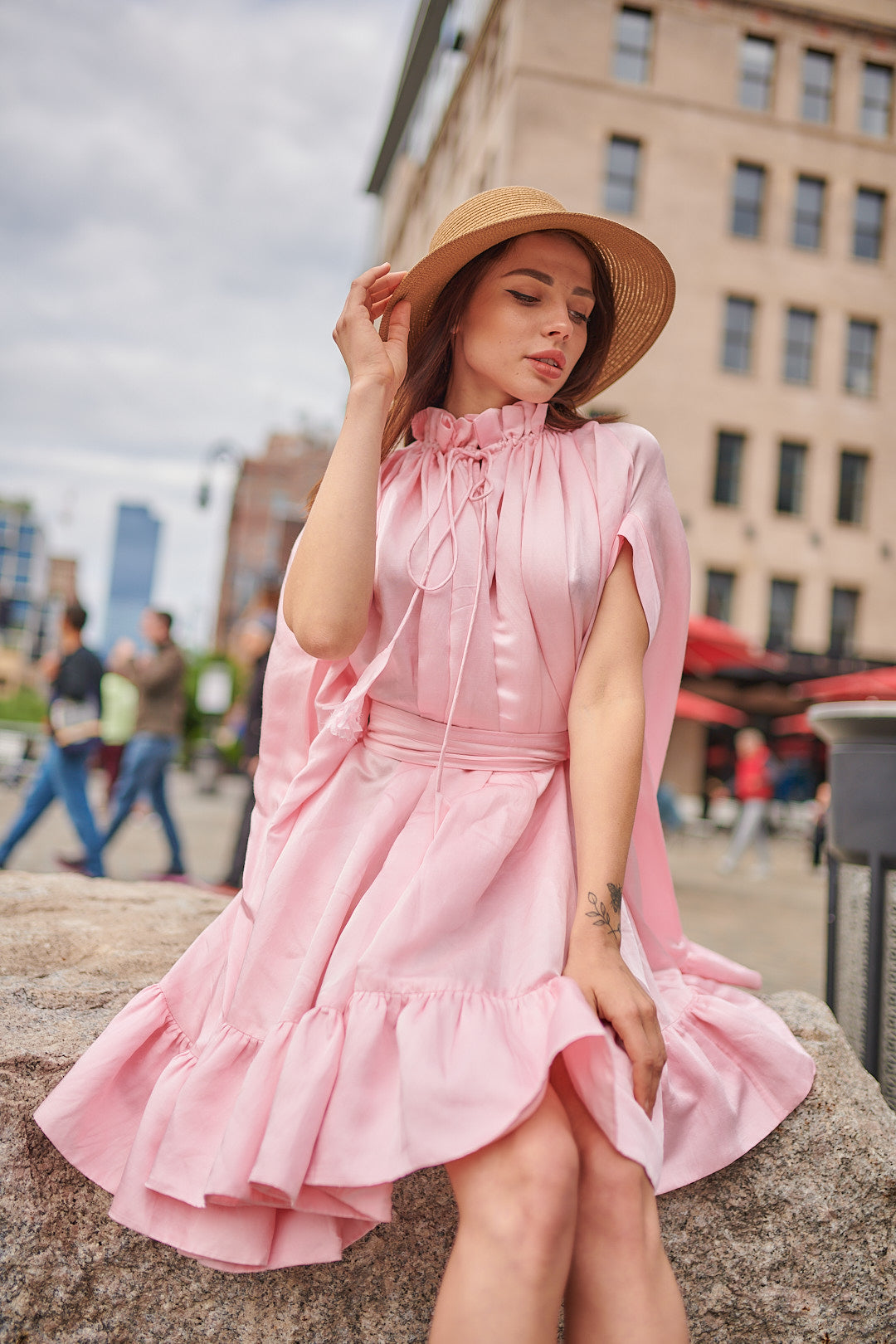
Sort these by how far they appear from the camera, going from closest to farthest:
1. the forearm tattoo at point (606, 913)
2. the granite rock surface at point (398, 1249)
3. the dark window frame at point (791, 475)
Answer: the forearm tattoo at point (606, 913), the granite rock surface at point (398, 1249), the dark window frame at point (791, 475)

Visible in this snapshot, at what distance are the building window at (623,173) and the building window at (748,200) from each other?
266 centimetres

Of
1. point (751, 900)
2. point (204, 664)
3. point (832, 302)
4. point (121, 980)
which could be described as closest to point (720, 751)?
point (832, 302)

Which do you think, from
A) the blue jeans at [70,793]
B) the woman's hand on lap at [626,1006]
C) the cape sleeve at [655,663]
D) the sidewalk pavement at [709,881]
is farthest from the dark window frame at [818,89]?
the woman's hand on lap at [626,1006]

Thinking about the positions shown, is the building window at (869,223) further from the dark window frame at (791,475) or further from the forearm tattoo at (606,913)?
the forearm tattoo at (606,913)

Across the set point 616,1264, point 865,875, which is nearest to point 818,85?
point 865,875

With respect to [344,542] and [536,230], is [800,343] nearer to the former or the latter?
[536,230]

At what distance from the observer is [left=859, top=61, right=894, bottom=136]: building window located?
82.2 feet

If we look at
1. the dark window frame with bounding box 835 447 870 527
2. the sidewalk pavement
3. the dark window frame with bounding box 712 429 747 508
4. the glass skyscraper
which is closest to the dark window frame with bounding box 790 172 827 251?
the dark window frame with bounding box 712 429 747 508

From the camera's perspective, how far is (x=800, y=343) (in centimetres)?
2519

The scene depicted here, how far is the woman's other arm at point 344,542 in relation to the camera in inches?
65.0

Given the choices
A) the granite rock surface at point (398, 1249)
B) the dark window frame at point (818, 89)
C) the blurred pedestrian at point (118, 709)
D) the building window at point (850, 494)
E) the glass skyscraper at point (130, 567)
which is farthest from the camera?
the glass skyscraper at point (130, 567)

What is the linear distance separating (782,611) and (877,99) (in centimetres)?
1266

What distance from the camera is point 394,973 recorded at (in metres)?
1.45

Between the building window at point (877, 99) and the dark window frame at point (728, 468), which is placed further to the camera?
the building window at point (877, 99)
